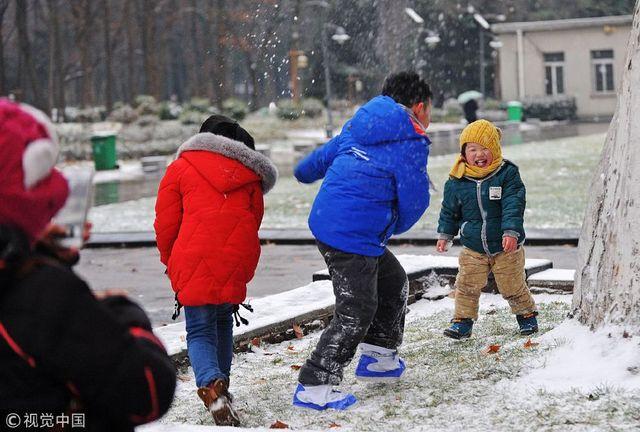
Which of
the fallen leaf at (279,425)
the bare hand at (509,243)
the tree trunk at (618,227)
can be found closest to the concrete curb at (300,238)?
the bare hand at (509,243)

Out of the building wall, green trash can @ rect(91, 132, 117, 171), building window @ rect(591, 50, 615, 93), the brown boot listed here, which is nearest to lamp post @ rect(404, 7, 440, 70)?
the building wall

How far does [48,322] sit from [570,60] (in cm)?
6446

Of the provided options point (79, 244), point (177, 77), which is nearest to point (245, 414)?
point (79, 244)

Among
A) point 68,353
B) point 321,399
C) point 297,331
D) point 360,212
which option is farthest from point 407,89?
point 68,353

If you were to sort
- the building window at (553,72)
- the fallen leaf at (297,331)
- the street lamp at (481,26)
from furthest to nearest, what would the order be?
the building window at (553,72) → the street lamp at (481,26) → the fallen leaf at (297,331)

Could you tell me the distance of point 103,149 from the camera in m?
30.5

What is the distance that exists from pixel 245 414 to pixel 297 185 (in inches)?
684

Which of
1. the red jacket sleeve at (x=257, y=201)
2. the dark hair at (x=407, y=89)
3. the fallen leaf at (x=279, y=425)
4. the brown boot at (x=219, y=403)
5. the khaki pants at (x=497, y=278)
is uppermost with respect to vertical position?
the dark hair at (x=407, y=89)

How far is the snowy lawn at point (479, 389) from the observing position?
4.93m

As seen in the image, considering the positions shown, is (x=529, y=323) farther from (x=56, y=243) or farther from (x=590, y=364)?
(x=56, y=243)

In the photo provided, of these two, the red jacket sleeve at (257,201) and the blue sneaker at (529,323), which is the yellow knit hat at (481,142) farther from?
the red jacket sleeve at (257,201)

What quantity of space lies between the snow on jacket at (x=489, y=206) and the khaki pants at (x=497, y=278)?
7 centimetres

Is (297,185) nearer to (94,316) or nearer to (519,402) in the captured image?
(519,402)

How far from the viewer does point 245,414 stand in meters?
5.57
